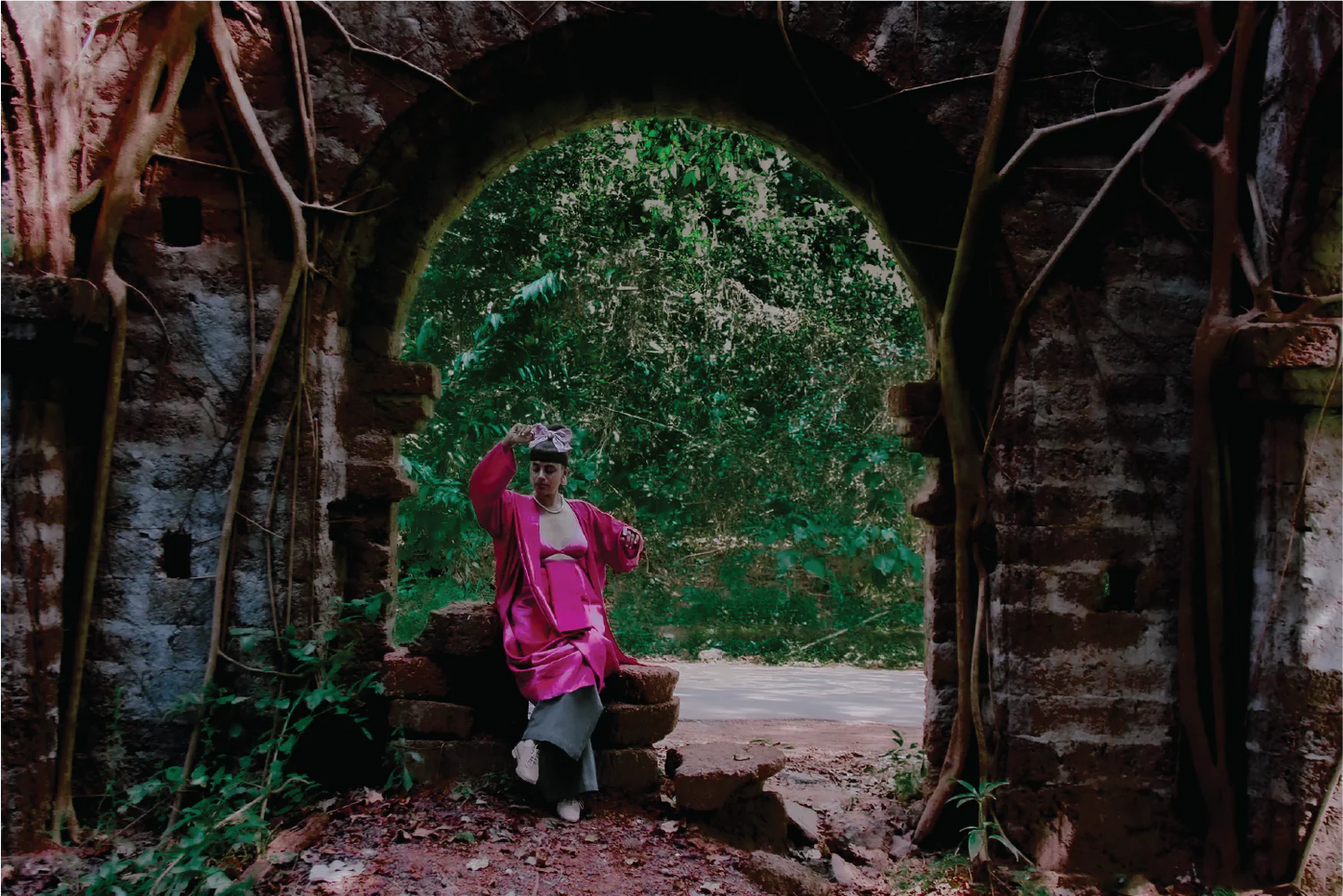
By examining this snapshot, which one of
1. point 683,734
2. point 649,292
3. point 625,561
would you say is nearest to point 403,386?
point 625,561

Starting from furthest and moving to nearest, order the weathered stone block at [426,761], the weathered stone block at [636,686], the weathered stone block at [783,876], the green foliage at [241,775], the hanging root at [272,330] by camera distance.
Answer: the weathered stone block at [636,686]
the weathered stone block at [426,761]
the hanging root at [272,330]
the weathered stone block at [783,876]
the green foliage at [241,775]

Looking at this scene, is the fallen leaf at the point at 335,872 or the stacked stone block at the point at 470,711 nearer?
the fallen leaf at the point at 335,872

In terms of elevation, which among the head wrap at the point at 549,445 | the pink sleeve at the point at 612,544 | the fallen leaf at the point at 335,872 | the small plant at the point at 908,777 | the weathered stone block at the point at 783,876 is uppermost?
the head wrap at the point at 549,445

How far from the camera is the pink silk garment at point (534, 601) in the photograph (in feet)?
11.7

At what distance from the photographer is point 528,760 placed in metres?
3.46

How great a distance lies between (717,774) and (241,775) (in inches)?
69.9

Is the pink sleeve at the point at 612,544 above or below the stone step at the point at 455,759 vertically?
above

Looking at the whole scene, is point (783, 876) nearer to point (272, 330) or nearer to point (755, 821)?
point (755, 821)

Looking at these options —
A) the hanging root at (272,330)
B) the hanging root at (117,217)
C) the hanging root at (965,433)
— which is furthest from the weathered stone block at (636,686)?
the hanging root at (117,217)

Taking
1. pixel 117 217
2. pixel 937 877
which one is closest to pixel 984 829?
pixel 937 877

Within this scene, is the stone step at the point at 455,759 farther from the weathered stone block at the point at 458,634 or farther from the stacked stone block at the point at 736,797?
the stacked stone block at the point at 736,797

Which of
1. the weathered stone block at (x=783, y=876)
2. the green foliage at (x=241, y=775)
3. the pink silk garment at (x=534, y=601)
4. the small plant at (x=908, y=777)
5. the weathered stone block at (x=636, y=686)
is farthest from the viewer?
the small plant at (x=908, y=777)

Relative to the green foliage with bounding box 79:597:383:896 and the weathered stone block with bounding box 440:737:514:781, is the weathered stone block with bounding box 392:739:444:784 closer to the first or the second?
the weathered stone block with bounding box 440:737:514:781

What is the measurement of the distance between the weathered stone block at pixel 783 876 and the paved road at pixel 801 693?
3.11 meters
